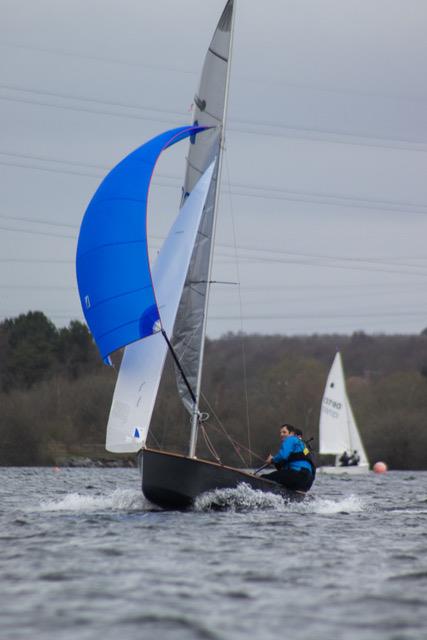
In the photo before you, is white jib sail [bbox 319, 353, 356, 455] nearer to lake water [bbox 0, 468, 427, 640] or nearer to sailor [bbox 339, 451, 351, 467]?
sailor [bbox 339, 451, 351, 467]

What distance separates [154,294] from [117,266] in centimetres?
64

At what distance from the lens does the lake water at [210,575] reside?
849 cm

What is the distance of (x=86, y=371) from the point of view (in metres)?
65.9

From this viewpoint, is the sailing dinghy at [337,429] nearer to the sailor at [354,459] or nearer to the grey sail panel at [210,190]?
the sailor at [354,459]

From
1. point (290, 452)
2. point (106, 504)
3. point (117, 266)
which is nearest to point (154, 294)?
point (117, 266)

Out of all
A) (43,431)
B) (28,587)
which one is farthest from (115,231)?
(43,431)

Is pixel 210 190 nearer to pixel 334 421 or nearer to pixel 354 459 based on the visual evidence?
pixel 334 421

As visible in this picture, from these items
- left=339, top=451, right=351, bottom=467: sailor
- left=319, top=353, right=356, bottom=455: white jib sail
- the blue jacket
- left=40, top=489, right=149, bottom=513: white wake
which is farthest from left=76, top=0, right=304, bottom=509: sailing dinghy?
left=339, top=451, right=351, bottom=467: sailor

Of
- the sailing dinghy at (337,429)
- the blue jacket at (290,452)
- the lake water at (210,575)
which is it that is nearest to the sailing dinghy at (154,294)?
the blue jacket at (290,452)

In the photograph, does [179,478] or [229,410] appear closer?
[179,478]

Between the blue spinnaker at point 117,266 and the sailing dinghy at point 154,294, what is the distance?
1 cm

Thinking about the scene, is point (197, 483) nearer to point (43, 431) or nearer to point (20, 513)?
point (20, 513)

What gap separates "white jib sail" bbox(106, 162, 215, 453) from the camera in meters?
18.1

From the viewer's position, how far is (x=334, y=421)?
172 ft
